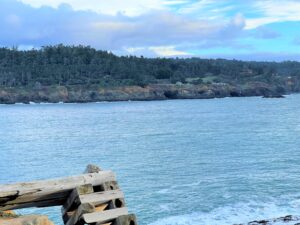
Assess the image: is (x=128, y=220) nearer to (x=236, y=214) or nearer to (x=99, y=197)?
(x=99, y=197)

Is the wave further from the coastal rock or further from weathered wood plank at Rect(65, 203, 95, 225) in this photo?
the coastal rock

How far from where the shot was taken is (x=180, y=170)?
38656mm

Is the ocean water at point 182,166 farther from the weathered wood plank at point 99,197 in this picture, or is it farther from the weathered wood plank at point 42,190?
the weathered wood plank at point 99,197

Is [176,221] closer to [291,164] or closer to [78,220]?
[78,220]

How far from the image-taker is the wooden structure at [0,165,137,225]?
6471mm

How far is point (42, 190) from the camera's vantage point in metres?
6.75

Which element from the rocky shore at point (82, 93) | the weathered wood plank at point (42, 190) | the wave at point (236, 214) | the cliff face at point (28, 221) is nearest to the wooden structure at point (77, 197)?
the weathered wood plank at point (42, 190)

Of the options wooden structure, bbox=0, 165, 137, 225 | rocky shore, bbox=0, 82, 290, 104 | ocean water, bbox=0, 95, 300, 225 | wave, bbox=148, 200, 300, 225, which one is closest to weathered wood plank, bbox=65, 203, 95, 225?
wooden structure, bbox=0, 165, 137, 225

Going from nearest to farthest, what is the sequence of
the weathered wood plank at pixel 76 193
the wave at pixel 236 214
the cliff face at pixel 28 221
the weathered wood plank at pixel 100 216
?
the cliff face at pixel 28 221 → the weathered wood plank at pixel 100 216 → the weathered wood plank at pixel 76 193 → the wave at pixel 236 214

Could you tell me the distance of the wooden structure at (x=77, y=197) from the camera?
6.47 metres

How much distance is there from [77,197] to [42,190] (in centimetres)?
46

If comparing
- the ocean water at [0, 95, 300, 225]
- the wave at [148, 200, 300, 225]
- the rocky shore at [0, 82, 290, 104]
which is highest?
the rocky shore at [0, 82, 290, 104]

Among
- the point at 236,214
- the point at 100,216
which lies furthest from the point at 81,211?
the point at 236,214

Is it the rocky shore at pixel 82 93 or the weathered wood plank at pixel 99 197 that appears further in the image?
the rocky shore at pixel 82 93
